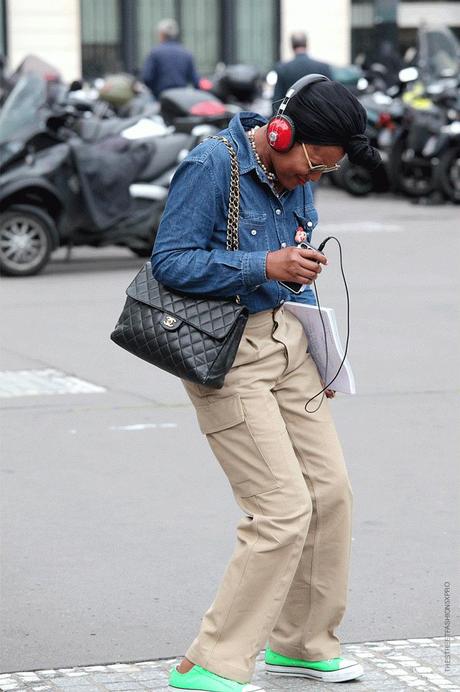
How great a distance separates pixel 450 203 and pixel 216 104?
476cm

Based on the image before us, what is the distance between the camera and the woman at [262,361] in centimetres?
393

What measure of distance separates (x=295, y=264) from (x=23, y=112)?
9.69 meters

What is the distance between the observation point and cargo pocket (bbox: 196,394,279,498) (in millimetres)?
3984

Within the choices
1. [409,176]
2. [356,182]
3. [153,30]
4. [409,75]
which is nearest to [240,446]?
[409,75]

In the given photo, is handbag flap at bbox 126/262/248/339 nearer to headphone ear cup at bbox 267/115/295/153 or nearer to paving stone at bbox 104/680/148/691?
headphone ear cup at bbox 267/115/295/153

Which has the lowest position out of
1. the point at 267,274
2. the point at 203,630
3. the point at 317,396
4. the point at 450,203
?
the point at 450,203

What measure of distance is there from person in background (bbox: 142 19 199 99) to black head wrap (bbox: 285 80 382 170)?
54.5ft

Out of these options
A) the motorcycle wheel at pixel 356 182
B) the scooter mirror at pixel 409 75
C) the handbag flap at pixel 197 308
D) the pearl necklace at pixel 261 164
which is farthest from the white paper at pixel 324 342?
the motorcycle wheel at pixel 356 182

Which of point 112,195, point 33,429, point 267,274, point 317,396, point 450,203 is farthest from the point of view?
point 450,203

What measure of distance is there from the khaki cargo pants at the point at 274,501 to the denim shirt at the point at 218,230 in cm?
19

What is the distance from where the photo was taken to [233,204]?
4020mm

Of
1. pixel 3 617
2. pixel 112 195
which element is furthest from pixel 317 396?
pixel 112 195

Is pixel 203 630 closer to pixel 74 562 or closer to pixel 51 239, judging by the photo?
pixel 74 562

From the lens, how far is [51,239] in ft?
42.3
